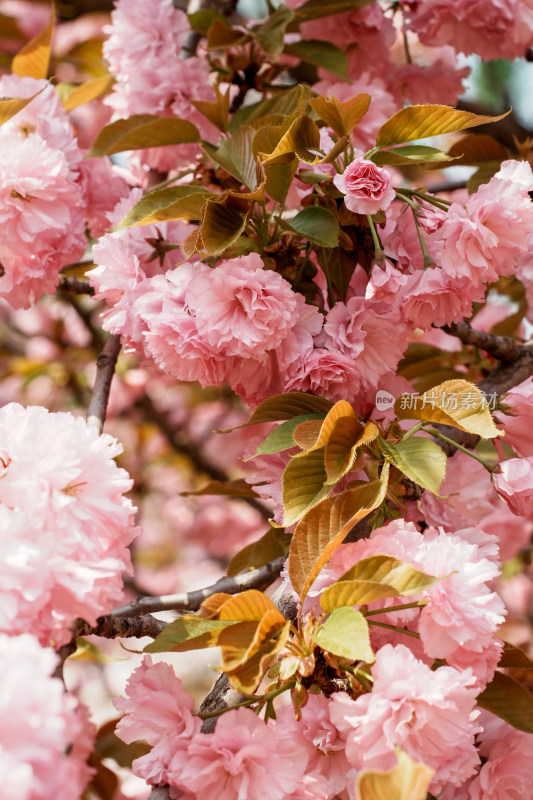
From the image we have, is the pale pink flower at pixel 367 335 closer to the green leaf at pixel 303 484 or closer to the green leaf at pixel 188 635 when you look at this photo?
the green leaf at pixel 303 484

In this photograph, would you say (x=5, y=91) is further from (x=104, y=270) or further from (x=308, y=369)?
(x=308, y=369)

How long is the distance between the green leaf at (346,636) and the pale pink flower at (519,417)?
1.28 feet

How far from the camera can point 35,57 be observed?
4.59 feet

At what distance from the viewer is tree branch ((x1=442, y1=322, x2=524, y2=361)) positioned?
1.29 metres

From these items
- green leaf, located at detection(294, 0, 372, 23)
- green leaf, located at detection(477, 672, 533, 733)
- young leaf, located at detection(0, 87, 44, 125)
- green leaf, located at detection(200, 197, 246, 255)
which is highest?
young leaf, located at detection(0, 87, 44, 125)

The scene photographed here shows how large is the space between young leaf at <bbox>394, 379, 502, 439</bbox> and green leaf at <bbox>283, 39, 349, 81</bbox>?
802 millimetres

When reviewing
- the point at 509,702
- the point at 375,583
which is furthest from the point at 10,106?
the point at 509,702

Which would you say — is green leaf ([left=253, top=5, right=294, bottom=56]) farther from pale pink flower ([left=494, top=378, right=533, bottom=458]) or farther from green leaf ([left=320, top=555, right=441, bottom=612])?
green leaf ([left=320, top=555, right=441, bottom=612])

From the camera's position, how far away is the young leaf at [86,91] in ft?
5.03

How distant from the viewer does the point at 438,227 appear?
0.98 meters

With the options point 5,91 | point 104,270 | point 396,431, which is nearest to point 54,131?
point 5,91

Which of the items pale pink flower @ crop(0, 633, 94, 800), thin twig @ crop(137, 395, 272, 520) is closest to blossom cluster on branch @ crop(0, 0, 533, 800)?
pale pink flower @ crop(0, 633, 94, 800)

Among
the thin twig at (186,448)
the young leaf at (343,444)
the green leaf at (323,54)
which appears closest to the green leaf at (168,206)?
the young leaf at (343,444)

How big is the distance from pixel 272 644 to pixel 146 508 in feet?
11.7
